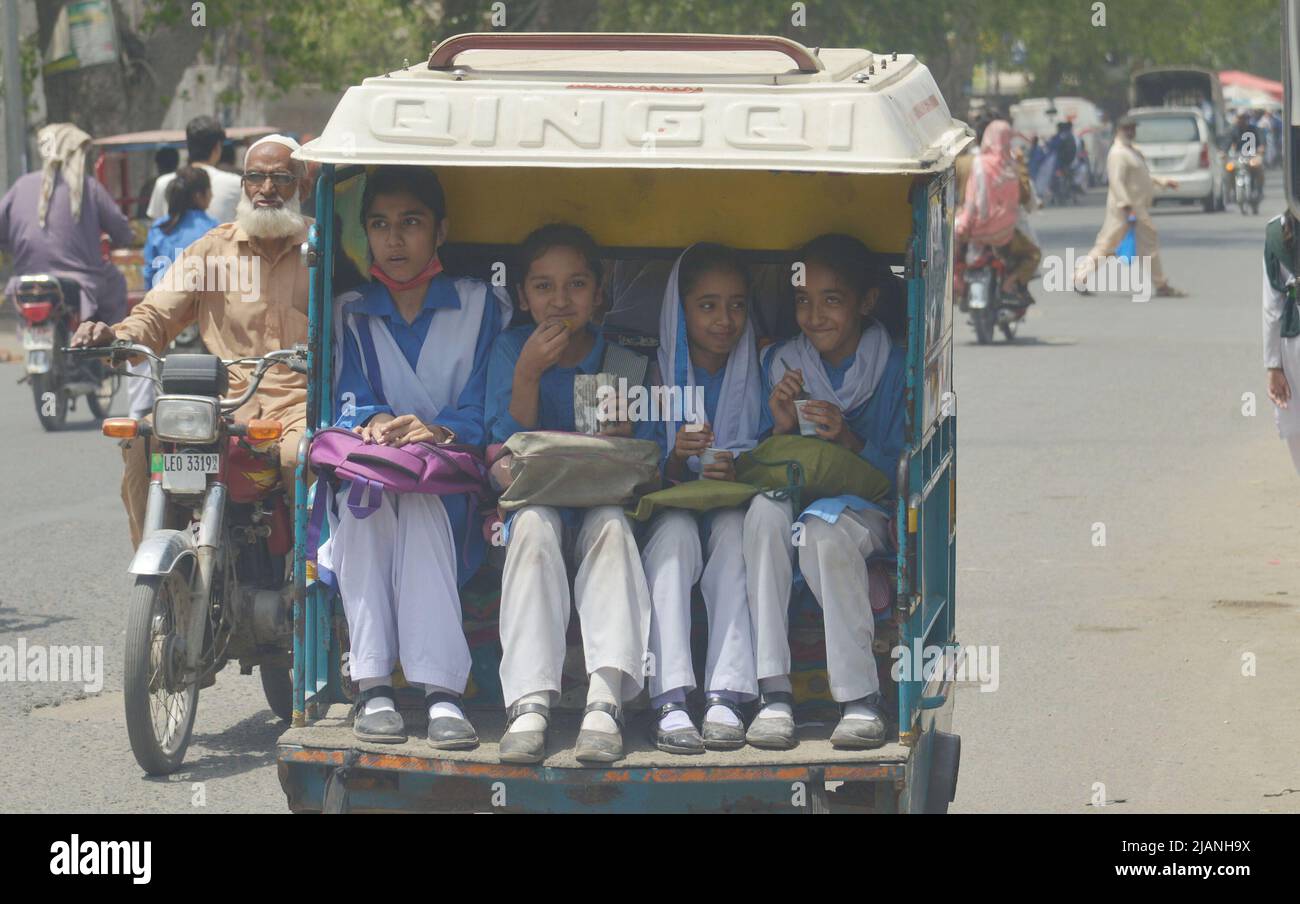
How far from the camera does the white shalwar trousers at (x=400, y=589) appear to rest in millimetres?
4793

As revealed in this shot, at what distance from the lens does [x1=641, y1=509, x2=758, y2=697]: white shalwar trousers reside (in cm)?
471

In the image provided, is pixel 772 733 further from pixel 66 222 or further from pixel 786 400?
pixel 66 222

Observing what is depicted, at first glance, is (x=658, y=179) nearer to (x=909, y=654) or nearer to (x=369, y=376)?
(x=369, y=376)

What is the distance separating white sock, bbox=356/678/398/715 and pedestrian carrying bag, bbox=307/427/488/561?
35cm

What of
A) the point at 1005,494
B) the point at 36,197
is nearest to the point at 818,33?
the point at 36,197

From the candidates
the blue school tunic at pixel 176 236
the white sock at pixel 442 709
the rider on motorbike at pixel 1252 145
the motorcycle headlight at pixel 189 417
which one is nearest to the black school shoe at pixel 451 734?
the white sock at pixel 442 709

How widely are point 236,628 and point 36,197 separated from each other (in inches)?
332

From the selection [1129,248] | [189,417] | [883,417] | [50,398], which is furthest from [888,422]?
[1129,248]

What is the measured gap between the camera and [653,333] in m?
5.70

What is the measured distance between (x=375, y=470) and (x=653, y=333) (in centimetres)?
120

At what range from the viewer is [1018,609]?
8.14 m

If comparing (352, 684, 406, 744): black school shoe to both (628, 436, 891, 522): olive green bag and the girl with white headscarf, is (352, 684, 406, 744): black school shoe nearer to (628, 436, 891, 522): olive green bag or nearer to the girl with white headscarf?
the girl with white headscarf

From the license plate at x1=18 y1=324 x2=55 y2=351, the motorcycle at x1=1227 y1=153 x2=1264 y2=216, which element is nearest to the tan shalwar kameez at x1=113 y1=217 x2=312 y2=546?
the license plate at x1=18 y1=324 x2=55 y2=351

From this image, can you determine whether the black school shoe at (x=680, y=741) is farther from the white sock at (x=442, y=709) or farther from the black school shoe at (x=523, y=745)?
the white sock at (x=442, y=709)
